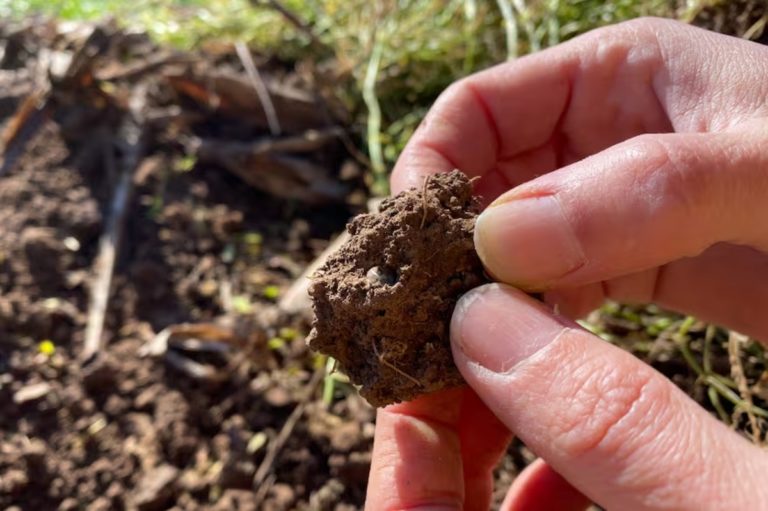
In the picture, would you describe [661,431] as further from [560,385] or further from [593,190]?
[593,190]

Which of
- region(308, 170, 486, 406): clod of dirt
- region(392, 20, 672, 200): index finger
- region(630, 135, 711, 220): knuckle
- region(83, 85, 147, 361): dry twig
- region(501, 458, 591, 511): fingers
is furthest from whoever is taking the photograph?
region(83, 85, 147, 361): dry twig

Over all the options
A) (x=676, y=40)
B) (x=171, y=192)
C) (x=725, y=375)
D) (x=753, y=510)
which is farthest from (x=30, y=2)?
(x=753, y=510)

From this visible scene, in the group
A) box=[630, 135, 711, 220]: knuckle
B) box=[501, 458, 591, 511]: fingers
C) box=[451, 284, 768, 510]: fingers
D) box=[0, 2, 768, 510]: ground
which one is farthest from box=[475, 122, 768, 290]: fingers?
box=[0, 2, 768, 510]: ground

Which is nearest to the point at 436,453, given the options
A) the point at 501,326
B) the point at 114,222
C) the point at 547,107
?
the point at 501,326

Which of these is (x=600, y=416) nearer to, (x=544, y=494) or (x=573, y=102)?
(x=544, y=494)

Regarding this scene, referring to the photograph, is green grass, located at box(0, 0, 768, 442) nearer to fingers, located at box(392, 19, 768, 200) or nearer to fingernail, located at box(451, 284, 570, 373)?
fingers, located at box(392, 19, 768, 200)

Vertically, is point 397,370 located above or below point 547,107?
below

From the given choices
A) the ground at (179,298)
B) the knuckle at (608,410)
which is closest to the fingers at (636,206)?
the knuckle at (608,410)
